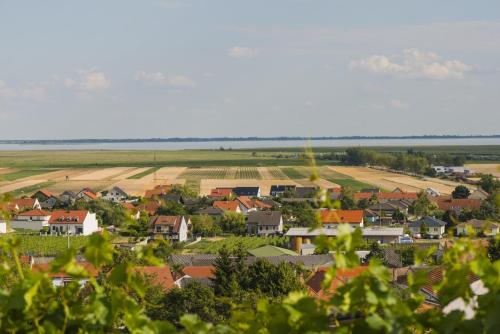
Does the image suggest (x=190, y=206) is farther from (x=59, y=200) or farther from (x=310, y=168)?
(x=310, y=168)

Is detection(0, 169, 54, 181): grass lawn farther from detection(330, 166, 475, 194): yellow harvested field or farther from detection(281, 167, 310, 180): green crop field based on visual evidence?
detection(330, 166, 475, 194): yellow harvested field

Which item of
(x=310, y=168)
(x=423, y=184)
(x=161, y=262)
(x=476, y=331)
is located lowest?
(x=423, y=184)

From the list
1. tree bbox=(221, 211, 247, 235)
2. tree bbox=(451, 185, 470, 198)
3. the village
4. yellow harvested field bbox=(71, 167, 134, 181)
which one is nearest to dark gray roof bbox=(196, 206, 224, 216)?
the village

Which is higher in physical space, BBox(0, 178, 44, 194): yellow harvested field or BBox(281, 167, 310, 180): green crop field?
BBox(0, 178, 44, 194): yellow harvested field

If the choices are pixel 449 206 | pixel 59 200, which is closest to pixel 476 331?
pixel 449 206

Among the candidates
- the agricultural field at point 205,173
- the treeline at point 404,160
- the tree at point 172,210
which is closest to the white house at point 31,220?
the tree at point 172,210

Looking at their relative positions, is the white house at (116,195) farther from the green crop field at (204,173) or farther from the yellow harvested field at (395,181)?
the yellow harvested field at (395,181)
